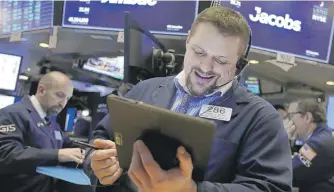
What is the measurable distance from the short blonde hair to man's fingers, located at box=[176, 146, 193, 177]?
413 millimetres

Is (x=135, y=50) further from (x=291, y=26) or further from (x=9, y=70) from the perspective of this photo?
(x=9, y=70)

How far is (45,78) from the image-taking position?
11.3ft

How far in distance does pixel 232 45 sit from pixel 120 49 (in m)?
2.97

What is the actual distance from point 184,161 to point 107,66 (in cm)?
376

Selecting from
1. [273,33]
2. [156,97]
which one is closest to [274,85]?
[273,33]

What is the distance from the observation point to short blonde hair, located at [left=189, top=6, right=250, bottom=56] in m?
1.23

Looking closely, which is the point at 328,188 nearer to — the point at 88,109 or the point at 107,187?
the point at 107,187

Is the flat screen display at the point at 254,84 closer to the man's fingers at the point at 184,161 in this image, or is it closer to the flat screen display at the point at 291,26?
the flat screen display at the point at 291,26

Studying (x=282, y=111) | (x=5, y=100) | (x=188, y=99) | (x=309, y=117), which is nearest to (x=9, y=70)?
(x=5, y=100)

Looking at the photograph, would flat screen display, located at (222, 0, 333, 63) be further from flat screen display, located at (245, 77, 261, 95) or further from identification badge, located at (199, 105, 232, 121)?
identification badge, located at (199, 105, 232, 121)

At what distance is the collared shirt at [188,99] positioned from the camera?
1312 millimetres

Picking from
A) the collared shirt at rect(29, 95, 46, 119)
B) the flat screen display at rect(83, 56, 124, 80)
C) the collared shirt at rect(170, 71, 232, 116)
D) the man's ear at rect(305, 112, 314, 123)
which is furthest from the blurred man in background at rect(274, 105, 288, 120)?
the collared shirt at rect(170, 71, 232, 116)

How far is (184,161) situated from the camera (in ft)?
3.13

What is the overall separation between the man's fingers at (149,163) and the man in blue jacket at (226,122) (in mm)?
115
